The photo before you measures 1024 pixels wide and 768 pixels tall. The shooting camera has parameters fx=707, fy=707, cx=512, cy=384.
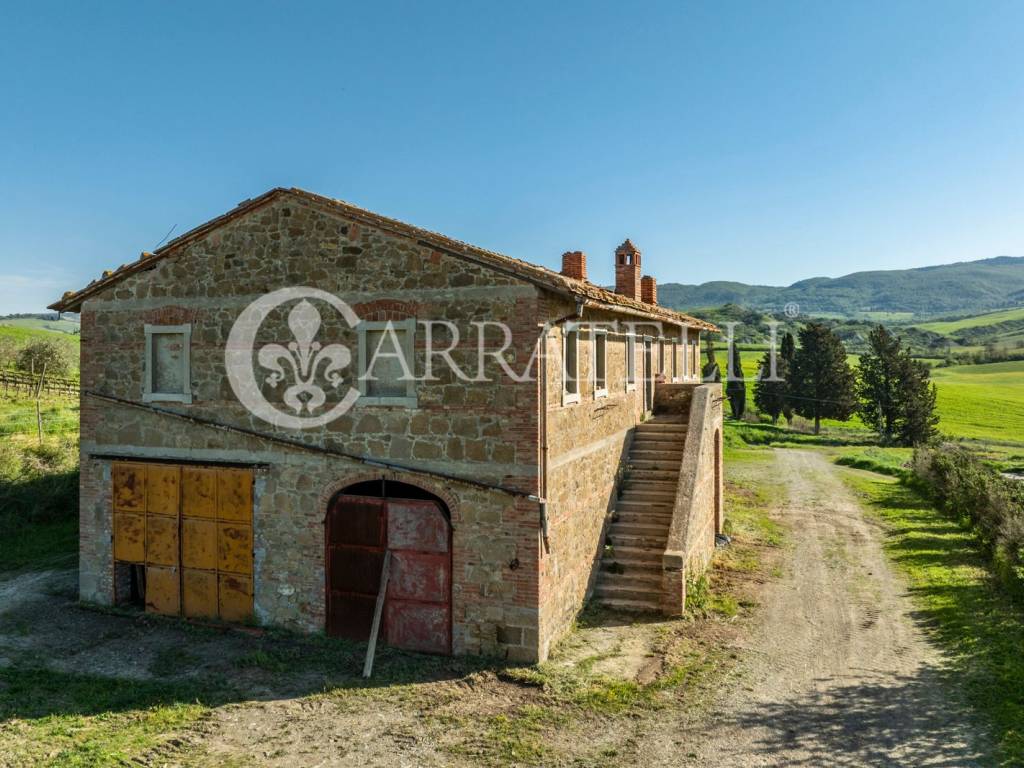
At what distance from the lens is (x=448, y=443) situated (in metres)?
→ 11.4

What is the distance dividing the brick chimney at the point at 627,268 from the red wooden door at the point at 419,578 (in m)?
11.8

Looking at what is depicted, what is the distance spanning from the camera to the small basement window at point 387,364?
11.7m

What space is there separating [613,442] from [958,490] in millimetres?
15406

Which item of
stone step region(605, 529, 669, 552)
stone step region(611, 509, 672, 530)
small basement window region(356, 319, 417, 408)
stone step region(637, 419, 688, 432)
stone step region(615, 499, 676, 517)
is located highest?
small basement window region(356, 319, 417, 408)

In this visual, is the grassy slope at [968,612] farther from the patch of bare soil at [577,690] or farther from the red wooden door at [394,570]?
the red wooden door at [394,570]

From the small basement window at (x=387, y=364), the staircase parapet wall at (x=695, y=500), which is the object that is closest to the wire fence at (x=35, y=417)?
the small basement window at (x=387, y=364)

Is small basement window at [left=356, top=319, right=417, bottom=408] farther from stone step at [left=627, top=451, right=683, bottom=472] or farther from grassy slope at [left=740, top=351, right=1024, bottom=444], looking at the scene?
grassy slope at [left=740, top=351, right=1024, bottom=444]

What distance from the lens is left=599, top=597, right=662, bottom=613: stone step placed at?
13.4m

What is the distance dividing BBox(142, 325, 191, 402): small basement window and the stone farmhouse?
46 mm

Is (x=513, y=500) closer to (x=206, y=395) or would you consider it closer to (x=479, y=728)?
(x=479, y=728)

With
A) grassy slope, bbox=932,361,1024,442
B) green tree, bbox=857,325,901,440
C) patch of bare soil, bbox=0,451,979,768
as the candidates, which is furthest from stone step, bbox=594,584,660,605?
grassy slope, bbox=932,361,1024,442

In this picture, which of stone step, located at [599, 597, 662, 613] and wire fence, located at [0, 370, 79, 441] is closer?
stone step, located at [599, 597, 662, 613]

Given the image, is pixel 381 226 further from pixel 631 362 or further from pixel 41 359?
pixel 41 359

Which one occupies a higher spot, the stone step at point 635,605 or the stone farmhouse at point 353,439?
the stone farmhouse at point 353,439
